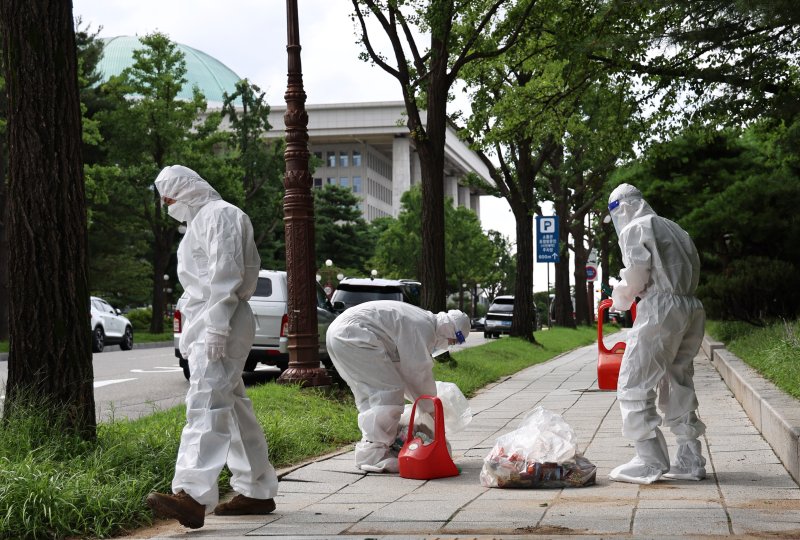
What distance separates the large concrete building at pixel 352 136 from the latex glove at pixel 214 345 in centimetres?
8947

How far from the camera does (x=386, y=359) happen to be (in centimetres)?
764

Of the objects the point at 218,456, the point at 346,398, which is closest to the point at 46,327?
the point at 218,456

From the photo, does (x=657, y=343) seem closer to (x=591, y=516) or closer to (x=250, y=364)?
(x=591, y=516)

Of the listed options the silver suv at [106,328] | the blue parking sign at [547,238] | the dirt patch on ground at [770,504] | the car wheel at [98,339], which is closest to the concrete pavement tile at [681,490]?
the dirt patch on ground at [770,504]

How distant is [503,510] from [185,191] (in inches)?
95.8

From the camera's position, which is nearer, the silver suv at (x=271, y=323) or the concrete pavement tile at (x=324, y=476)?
the concrete pavement tile at (x=324, y=476)

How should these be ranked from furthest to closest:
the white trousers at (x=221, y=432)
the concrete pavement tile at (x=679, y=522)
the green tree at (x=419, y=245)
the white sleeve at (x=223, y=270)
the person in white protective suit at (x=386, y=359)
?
the green tree at (x=419, y=245) → the person in white protective suit at (x=386, y=359) → the white sleeve at (x=223, y=270) → the white trousers at (x=221, y=432) → the concrete pavement tile at (x=679, y=522)

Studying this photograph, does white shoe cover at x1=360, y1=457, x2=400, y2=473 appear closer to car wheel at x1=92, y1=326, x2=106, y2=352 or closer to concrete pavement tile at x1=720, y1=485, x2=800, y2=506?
concrete pavement tile at x1=720, y1=485, x2=800, y2=506

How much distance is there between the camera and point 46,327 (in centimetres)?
714

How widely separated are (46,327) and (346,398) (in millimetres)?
5520

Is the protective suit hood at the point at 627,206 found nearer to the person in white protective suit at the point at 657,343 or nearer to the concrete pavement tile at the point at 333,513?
the person in white protective suit at the point at 657,343

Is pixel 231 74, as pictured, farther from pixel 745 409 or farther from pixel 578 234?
pixel 745 409

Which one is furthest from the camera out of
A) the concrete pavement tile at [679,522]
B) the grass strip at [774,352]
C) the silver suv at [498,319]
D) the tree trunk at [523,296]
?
the silver suv at [498,319]

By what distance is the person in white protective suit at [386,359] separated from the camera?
24.9 feet
